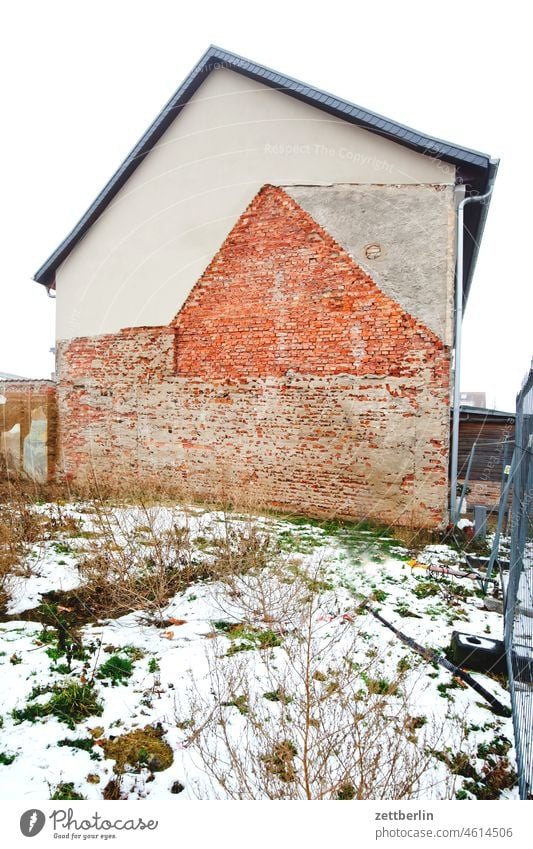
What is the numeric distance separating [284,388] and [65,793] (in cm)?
576

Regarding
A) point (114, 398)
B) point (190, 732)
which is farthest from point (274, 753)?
point (114, 398)

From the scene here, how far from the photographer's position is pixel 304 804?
1768 millimetres

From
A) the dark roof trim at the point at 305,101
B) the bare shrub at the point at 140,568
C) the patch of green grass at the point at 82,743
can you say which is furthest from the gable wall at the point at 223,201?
the patch of green grass at the point at 82,743

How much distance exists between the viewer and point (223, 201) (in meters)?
7.55

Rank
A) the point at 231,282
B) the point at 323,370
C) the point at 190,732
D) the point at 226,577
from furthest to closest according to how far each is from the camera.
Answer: the point at 231,282 < the point at 323,370 < the point at 226,577 < the point at 190,732

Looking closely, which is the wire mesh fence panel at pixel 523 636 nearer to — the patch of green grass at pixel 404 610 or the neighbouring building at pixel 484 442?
the patch of green grass at pixel 404 610

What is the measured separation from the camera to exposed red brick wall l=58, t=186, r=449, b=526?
6402 millimetres

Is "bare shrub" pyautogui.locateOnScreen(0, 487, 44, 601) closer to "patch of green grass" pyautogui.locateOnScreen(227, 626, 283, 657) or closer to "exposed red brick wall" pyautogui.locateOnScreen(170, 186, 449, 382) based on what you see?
"patch of green grass" pyautogui.locateOnScreen(227, 626, 283, 657)

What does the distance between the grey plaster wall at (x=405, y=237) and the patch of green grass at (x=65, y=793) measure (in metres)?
6.18

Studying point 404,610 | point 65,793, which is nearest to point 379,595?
point 404,610

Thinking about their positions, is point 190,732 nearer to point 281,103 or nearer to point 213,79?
point 281,103

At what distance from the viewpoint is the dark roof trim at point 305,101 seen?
239 inches

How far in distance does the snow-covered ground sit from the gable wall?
3.83 m

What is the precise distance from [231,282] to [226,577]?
5.24 meters
